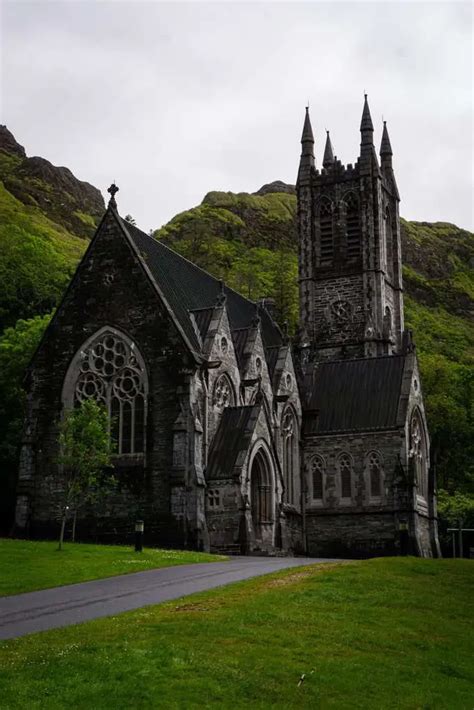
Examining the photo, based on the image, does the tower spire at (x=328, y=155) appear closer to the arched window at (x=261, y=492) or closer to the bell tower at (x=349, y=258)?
the bell tower at (x=349, y=258)

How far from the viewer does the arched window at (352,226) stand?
2778 inches

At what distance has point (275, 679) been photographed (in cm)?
1511

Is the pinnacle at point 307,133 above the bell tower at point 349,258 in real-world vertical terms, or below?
above

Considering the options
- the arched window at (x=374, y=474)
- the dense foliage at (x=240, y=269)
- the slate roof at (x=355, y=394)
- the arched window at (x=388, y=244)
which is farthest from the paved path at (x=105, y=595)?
the arched window at (x=388, y=244)

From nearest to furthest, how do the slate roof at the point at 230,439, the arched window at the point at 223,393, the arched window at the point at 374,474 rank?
the slate roof at the point at 230,439 < the arched window at the point at 223,393 < the arched window at the point at 374,474

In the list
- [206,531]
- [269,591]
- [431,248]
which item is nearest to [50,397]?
[206,531]

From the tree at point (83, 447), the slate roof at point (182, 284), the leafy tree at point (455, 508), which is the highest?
the slate roof at point (182, 284)

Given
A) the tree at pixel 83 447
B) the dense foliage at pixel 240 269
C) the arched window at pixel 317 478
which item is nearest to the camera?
the tree at pixel 83 447

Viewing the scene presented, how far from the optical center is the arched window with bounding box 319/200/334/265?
71.3m

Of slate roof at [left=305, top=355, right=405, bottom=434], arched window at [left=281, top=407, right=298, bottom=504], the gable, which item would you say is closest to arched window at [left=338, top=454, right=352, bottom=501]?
slate roof at [left=305, top=355, right=405, bottom=434]

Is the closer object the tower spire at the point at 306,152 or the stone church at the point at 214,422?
the stone church at the point at 214,422

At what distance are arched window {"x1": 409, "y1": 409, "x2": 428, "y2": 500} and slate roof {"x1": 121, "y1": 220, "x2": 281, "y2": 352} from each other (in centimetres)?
997

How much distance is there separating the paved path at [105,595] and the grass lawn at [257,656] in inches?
36.6

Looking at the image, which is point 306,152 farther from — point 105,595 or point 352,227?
point 105,595
